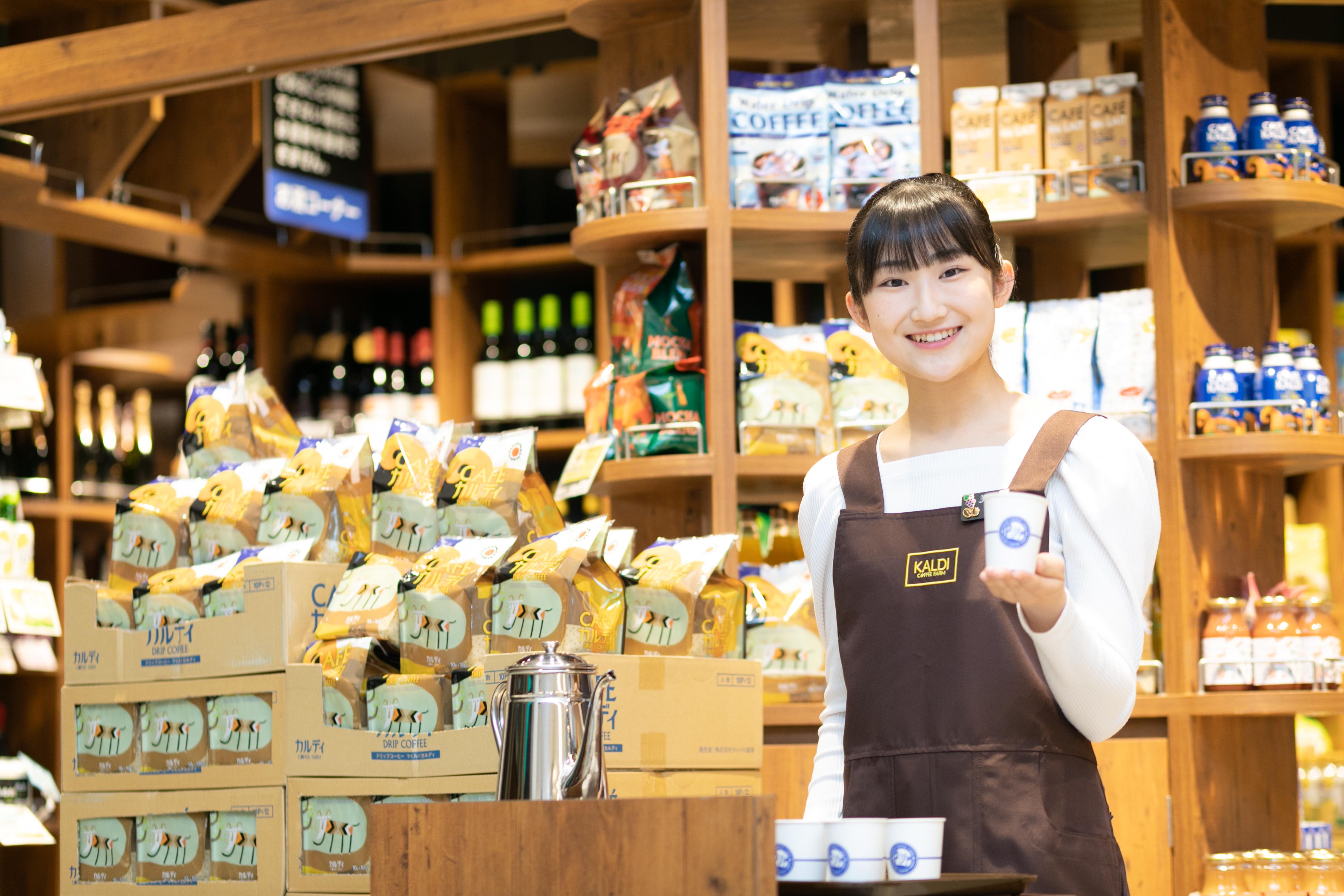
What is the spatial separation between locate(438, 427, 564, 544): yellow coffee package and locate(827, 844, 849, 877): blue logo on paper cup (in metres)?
1.03

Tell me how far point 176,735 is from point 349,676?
1.15ft

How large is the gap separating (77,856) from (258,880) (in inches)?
15.0

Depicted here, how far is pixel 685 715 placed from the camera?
1.97 metres

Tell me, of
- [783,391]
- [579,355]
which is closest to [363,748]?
[783,391]

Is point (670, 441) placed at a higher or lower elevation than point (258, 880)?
higher

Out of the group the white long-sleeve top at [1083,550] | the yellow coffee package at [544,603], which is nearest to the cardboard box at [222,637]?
the yellow coffee package at [544,603]

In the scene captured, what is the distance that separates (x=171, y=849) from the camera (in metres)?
2.21

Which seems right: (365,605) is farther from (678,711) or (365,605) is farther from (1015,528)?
(1015,528)

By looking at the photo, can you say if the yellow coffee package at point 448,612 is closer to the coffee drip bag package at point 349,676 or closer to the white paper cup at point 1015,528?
the coffee drip bag package at point 349,676

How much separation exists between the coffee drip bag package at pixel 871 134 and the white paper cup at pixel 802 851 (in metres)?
1.78

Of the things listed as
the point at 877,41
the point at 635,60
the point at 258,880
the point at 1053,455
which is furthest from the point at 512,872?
the point at 877,41

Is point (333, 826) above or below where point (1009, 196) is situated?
below

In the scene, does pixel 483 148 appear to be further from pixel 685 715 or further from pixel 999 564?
pixel 999 564

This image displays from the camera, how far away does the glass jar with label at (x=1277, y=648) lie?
2.67m
